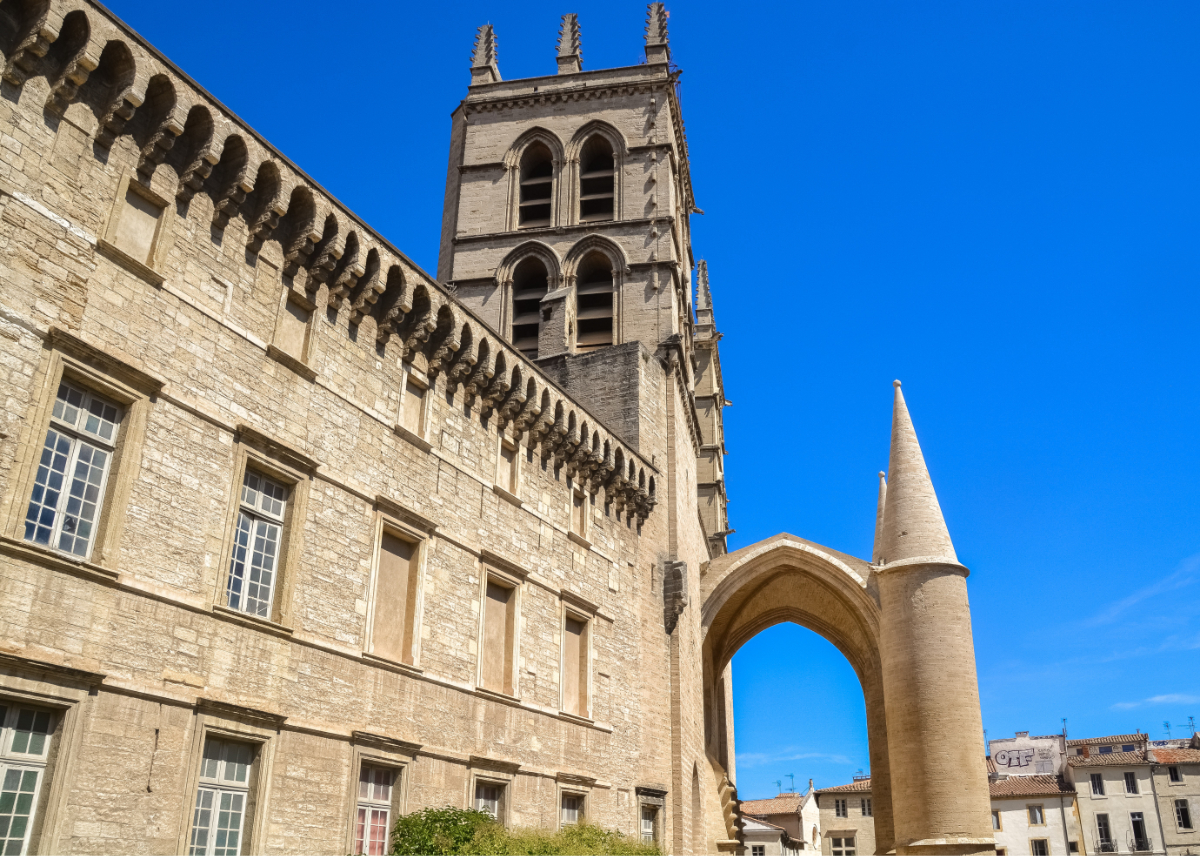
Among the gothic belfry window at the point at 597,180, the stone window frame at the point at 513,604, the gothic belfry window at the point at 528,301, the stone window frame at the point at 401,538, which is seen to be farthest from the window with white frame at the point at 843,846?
the stone window frame at the point at 401,538

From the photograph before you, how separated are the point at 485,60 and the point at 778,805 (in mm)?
39910

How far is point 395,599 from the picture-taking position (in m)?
12.6

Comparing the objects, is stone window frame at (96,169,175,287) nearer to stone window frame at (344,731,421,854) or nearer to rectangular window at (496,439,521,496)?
stone window frame at (344,731,421,854)

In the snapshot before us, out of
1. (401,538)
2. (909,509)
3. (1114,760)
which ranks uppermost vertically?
(909,509)

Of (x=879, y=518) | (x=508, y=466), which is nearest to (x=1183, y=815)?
(x=879, y=518)

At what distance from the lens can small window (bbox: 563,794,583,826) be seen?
49.6 feet

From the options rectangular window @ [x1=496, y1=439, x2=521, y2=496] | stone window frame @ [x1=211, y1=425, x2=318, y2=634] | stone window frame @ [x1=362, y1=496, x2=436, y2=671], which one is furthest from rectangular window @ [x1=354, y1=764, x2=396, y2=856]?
rectangular window @ [x1=496, y1=439, x2=521, y2=496]

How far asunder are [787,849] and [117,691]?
1633 inches

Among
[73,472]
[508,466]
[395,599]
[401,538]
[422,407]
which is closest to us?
[73,472]

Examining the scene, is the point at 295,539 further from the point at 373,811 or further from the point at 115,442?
the point at 373,811

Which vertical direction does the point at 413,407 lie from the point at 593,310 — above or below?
below

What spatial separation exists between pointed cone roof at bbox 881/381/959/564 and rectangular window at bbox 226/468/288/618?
13.9 metres

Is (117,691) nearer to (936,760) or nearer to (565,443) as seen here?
(565,443)

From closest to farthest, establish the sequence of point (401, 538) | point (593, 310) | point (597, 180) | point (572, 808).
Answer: point (401, 538)
point (572, 808)
point (593, 310)
point (597, 180)
